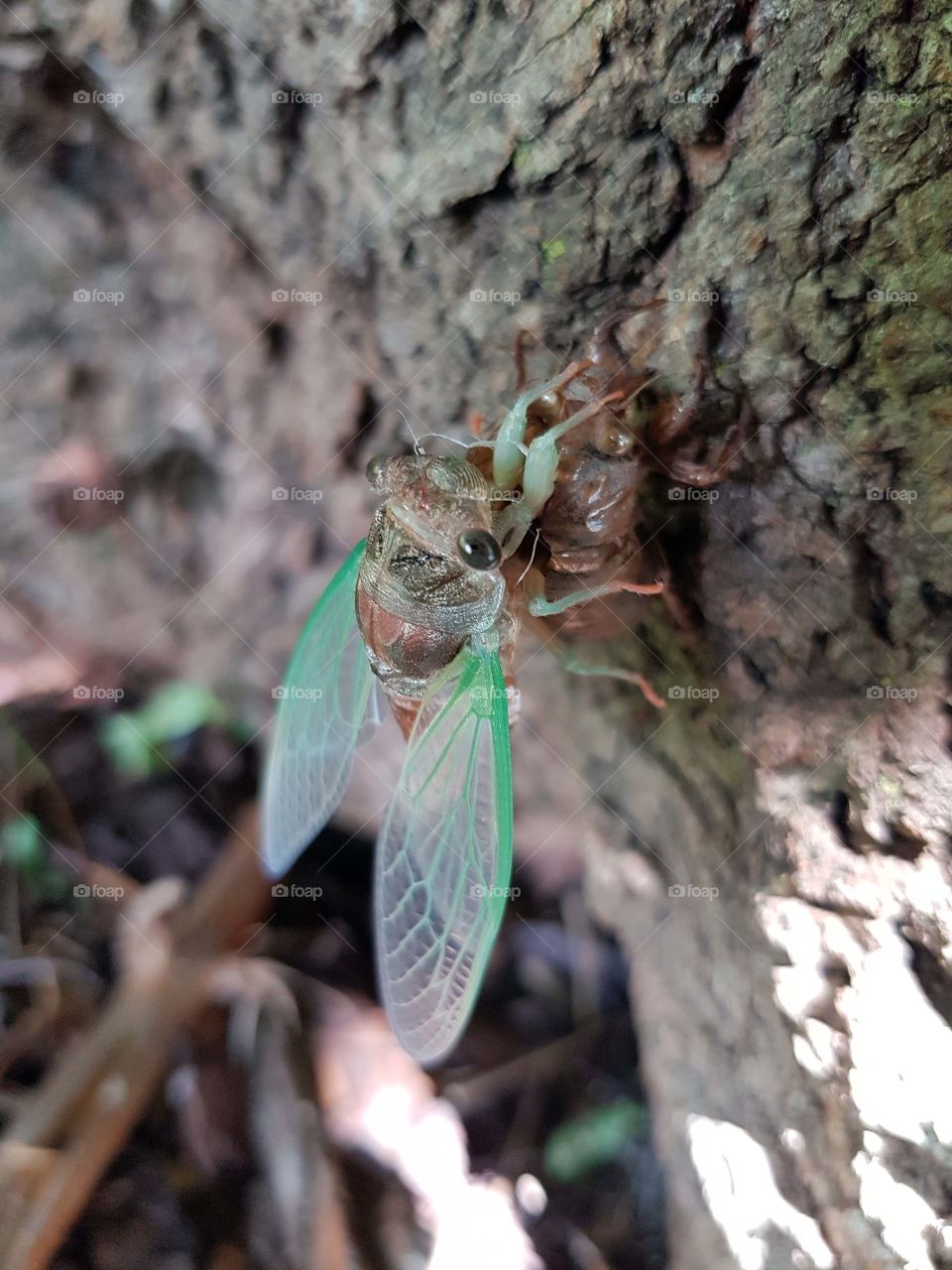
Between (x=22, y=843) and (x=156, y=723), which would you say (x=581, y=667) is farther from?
(x=22, y=843)

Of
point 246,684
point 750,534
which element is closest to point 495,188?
point 750,534

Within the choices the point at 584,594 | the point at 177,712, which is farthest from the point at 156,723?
the point at 584,594

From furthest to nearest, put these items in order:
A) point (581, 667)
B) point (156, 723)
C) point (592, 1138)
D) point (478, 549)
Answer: point (156, 723), point (592, 1138), point (581, 667), point (478, 549)

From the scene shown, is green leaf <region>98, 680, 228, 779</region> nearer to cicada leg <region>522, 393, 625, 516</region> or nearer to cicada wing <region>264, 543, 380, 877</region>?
cicada wing <region>264, 543, 380, 877</region>

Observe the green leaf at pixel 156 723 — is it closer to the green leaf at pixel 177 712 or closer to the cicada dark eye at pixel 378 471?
the green leaf at pixel 177 712

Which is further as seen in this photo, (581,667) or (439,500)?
(581,667)

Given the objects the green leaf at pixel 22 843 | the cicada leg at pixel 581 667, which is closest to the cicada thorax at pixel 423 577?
→ the cicada leg at pixel 581 667

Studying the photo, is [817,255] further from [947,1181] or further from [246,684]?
[246,684]
